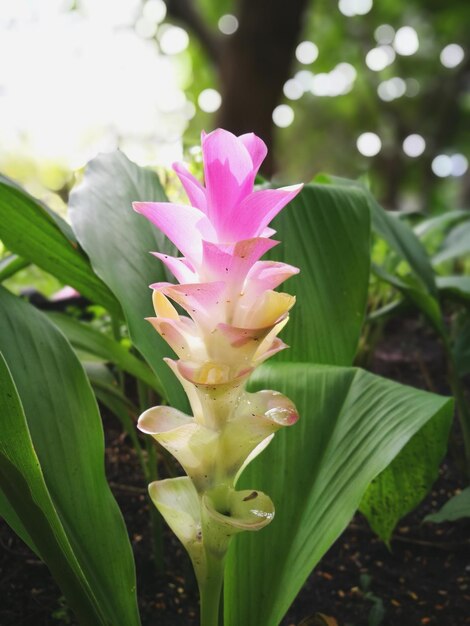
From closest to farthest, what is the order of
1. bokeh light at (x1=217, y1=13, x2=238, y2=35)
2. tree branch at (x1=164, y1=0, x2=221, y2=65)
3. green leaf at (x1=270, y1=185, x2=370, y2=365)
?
1. green leaf at (x1=270, y1=185, x2=370, y2=365)
2. tree branch at (x1=164, y1=0, x2=221, y2=65)
3. bokeh light at (x1=217, y1=13, x2=238, y2=35)

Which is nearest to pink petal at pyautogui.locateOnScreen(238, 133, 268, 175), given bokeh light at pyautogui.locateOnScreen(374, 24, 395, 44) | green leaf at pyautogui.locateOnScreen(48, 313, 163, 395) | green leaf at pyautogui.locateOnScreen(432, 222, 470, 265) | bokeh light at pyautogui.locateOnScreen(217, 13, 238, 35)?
green leaf at pyautogui.locateOnScreen(48, 313, 163, 395)

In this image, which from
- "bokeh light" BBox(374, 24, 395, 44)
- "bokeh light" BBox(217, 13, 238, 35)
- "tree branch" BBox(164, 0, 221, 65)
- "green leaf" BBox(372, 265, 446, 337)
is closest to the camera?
"green leaf" BBox(372, 265, 446, 337)

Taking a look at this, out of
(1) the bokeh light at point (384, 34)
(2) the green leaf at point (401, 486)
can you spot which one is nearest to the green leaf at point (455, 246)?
(2) the green leaf at point (401, 486)

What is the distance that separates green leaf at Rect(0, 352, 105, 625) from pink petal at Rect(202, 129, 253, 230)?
166 mm

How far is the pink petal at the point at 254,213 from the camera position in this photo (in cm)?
35

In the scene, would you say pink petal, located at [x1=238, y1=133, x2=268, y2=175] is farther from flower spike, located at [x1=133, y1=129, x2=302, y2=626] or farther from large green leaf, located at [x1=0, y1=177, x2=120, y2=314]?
large green leaf, located at [x1=0, y1=177, x2=120, y2=314]

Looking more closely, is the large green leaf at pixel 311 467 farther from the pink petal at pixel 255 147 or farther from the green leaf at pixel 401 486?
the pink petal at pixel 255 147

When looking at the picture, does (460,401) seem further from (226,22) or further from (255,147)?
(226,22)

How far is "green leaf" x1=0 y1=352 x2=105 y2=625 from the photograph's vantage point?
15.4 inches

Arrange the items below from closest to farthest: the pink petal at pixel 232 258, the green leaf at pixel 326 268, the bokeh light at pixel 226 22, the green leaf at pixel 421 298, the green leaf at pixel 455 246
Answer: the pink petal at pixel 232 258, the green leaf at pixel 326 268, the green leaf at pixel 421 298, the green leaf at pixel 455 246, the bokeh light at pixel 226 22

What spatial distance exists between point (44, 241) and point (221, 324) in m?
0.31

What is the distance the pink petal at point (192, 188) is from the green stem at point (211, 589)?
24cm

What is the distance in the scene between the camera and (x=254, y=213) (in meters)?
0.36

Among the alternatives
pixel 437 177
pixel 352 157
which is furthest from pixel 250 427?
pixel 352 157
